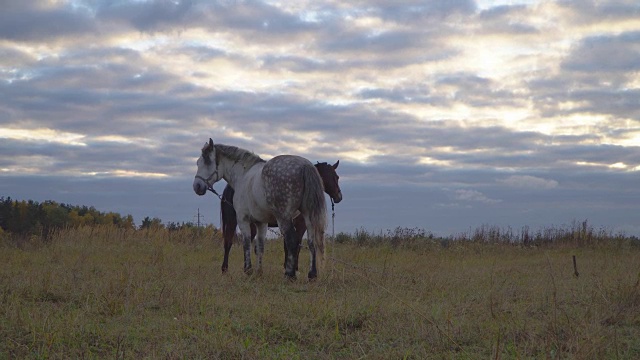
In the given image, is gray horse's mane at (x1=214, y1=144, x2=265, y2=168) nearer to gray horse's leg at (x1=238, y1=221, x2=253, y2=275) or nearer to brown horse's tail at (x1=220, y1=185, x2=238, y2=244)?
brown horse's tail at (x1=220, y1=185, x2=238, y2=244)

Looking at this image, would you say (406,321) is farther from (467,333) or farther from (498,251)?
(498,251)

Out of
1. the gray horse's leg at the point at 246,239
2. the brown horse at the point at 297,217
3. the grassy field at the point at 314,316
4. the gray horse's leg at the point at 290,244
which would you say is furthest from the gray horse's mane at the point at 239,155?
the grassy field at the point at 314,316

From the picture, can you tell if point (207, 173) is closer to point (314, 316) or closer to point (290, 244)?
point (290, 244)

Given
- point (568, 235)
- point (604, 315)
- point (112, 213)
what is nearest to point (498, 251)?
point (568, 235)

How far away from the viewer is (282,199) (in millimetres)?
9227

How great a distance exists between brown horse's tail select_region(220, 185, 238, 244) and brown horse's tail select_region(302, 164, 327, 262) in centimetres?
225

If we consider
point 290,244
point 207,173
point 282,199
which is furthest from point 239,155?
point 290,244

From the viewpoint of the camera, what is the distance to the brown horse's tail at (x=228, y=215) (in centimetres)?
1097

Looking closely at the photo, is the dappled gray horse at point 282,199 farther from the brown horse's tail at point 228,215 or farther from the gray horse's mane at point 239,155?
the brown horse's tail at point 228,215

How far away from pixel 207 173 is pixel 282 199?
2.11m

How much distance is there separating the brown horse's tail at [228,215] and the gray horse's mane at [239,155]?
601 millimetres

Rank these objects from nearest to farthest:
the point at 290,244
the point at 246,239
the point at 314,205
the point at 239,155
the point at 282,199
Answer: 1. the point at 314,205
2. the point at 282,199
3. the point at 290,244
4. the point at 246,239
5. the point at 239,155

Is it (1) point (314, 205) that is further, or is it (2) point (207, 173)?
(2) point (207, 173)

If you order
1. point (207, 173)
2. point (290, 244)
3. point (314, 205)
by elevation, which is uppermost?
point (207, 173)
